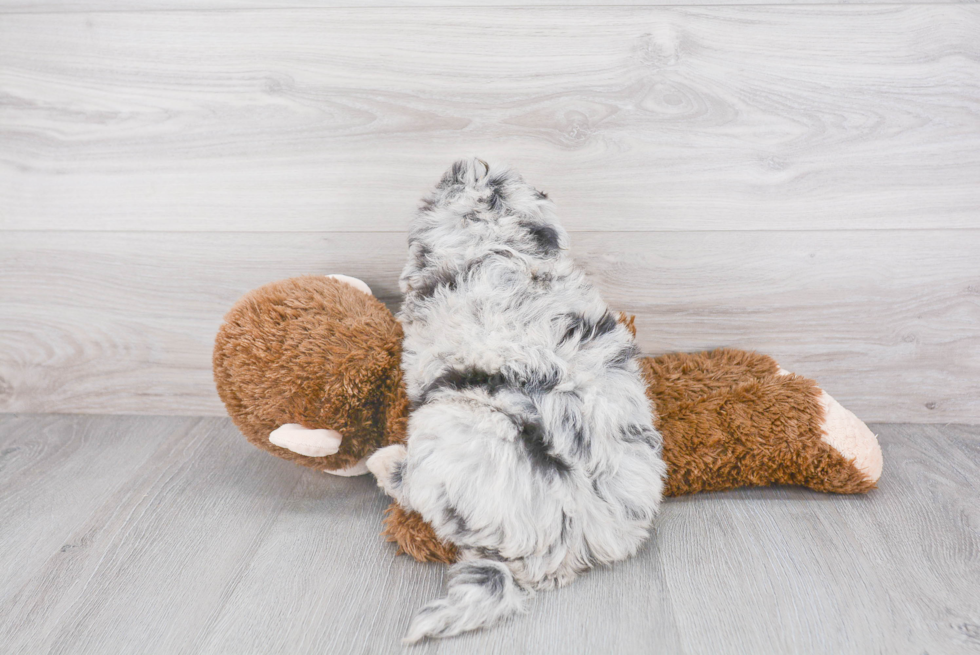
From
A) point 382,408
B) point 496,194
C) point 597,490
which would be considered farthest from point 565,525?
point 496,194

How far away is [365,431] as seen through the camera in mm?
841

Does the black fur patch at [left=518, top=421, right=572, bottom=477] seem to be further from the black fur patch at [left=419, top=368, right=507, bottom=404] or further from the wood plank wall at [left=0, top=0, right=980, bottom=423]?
the wood plank wall at [left=0, top=0, right=980, bottom=423]

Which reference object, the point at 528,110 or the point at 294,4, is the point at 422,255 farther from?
the point at 294,4

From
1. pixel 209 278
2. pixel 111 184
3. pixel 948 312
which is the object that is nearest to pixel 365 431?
pixel 209 278

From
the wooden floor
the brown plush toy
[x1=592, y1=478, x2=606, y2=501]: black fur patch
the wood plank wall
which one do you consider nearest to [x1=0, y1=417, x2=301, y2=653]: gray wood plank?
the wooden floor

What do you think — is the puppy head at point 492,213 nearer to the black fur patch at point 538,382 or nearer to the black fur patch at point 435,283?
the black fur patch at point 435,283

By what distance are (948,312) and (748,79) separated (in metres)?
0.49

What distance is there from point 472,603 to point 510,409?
22cm

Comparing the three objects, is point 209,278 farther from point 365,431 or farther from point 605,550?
point 605,550

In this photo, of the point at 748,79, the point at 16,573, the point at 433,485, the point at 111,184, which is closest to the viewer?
the point at 433,485

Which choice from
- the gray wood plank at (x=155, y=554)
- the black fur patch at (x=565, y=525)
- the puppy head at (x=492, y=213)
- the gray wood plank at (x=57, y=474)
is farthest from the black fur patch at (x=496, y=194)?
the gray wood plank at (x=57, y=474)

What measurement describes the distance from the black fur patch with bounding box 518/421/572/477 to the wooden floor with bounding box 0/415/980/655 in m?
0.16

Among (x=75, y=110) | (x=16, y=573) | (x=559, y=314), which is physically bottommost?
(x=16, y=573)

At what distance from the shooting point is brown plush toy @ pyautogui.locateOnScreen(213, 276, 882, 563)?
0.80 meters
